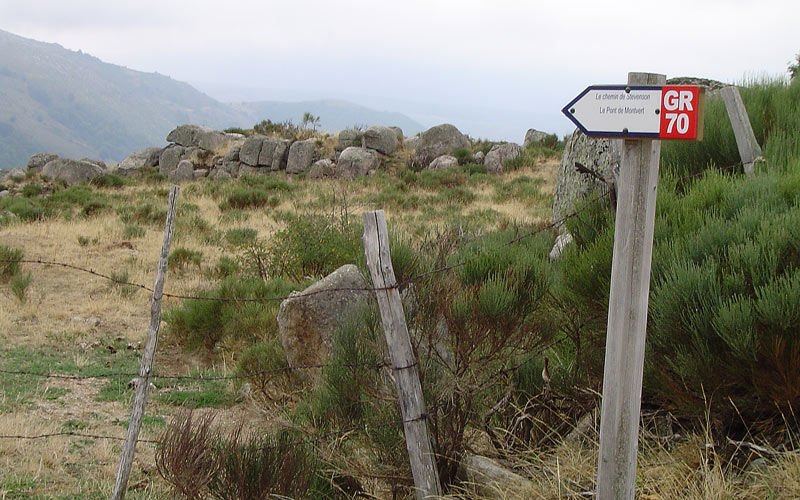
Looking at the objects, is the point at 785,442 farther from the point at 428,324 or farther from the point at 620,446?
the point at 428,324

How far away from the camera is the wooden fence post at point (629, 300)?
259cm

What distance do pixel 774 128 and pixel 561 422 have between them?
4.00 meters

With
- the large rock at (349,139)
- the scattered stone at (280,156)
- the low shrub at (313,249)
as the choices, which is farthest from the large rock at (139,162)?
the low shrub at (313,249)

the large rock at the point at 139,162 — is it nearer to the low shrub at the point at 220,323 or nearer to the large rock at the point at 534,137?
the large rock at the point at 534,137

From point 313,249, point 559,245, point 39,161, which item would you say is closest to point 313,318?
point 559,245

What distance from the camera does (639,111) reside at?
97.0 inches

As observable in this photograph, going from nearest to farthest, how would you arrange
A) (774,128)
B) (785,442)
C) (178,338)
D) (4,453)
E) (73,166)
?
(785,442)
(4,453)
(774,128)
(178,338)
(73,166)

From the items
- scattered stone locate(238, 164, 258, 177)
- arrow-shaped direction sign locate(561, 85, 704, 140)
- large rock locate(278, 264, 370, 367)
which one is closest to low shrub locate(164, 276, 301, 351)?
large rock locate(278, 264, 370, 367)

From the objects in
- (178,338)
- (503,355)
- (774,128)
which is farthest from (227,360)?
(774,128)

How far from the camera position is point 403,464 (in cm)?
377

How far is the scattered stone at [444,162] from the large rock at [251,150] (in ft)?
24.1

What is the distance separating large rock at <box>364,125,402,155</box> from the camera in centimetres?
2809

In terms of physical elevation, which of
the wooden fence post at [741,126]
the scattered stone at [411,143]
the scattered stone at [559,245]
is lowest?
the scattered stone at [559,245]

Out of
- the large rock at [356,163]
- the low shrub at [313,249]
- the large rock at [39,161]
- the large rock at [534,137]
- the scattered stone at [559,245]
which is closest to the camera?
the scattered stone at [559,245]
